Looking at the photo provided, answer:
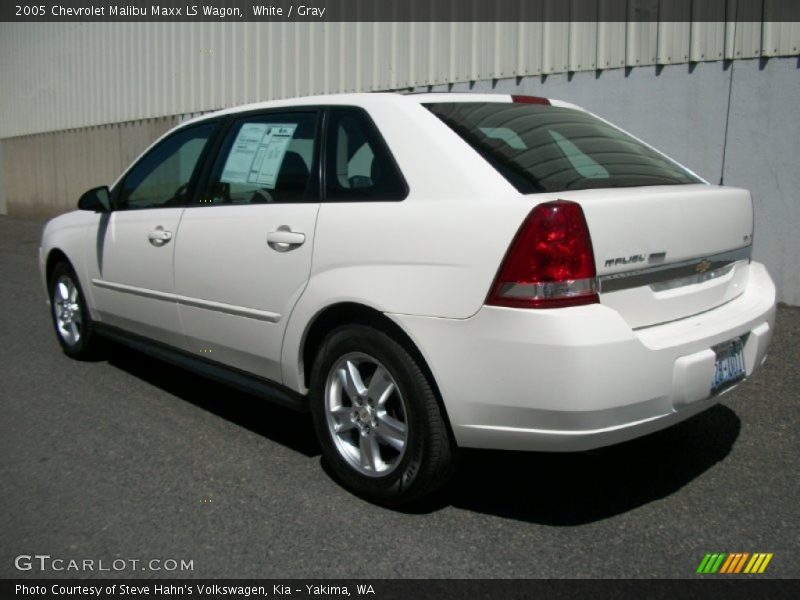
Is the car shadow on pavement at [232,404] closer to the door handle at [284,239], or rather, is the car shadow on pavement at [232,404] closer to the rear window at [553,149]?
the door handle at [284,239]

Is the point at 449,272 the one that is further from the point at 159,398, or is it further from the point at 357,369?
the point at 159,398

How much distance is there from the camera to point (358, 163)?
349cm

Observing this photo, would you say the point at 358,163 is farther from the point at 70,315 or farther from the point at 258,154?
the point at 70,315

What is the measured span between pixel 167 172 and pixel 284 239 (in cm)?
148

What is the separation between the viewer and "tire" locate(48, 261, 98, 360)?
217 inches

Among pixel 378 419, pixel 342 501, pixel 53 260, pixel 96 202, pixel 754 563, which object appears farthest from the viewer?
pixel 53 260

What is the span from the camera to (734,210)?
3.39 meters

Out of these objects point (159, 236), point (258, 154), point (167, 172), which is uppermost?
point (258, 154)

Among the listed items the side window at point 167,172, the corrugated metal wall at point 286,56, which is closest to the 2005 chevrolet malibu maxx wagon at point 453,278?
the side window at point 167,172

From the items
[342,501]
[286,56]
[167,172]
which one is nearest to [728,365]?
[342,501]

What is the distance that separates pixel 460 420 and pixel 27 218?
20200 mm

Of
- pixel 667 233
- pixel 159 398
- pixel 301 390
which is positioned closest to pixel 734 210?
pixel 667 233

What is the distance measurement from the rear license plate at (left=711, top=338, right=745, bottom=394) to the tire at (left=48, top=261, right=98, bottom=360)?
4.01 metres

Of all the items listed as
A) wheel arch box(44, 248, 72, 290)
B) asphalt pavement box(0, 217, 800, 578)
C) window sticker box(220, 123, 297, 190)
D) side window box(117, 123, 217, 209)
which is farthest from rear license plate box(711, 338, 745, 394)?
wheel arch box(44, 248, 72, 290)
